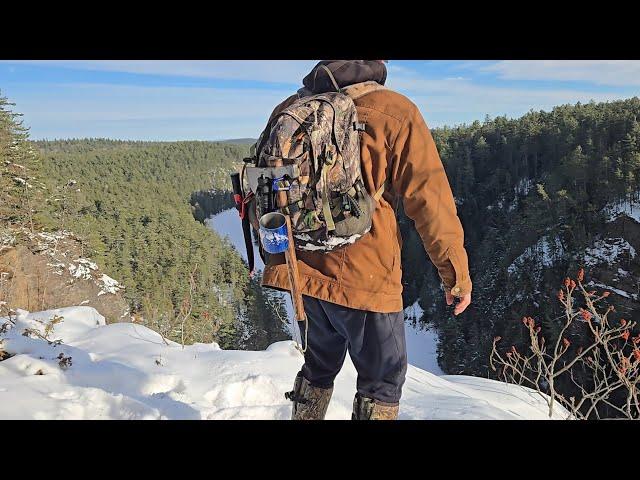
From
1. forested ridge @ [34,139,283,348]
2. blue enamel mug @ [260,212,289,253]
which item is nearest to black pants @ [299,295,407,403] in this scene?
blue enamel mug @ [260,212,289,253]

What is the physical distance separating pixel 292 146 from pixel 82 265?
59.8 ft

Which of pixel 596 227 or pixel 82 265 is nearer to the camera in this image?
pixel 82 265

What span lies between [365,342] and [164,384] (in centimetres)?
163

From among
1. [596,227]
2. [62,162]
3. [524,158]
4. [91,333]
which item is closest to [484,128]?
[524,158]

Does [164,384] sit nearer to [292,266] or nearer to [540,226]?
[292,266]

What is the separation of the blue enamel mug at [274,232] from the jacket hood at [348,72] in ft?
1.83

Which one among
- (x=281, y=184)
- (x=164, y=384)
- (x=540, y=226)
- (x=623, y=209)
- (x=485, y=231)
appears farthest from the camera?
(x=485, y=231)

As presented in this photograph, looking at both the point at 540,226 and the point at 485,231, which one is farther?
the point at 485,231

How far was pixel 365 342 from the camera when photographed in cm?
194

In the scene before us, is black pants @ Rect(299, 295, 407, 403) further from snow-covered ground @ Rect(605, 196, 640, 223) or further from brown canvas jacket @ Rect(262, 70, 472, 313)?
snow-covered ground @ Rect(605, 196, 640, 223)

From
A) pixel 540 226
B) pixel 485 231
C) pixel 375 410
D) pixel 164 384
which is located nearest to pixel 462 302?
pixel 375 410

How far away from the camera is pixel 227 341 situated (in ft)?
96.8

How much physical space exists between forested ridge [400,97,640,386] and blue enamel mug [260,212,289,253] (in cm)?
3005

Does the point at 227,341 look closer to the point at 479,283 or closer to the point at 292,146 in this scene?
the point at 479,283
